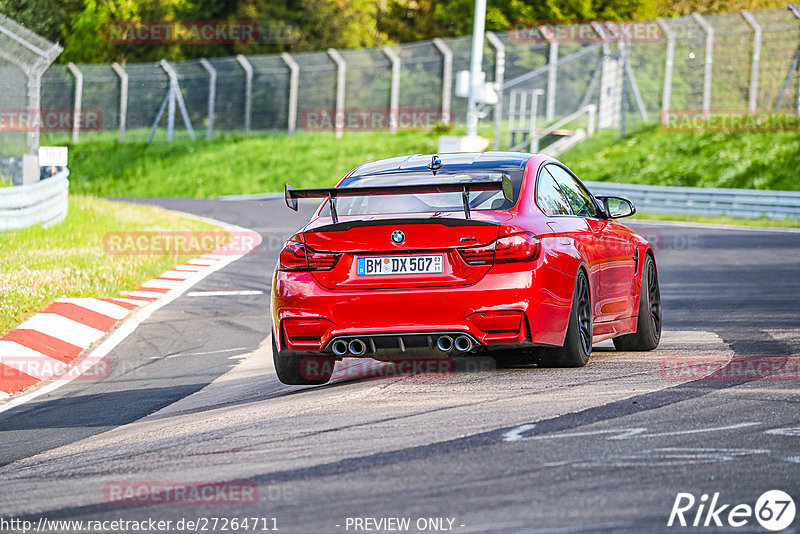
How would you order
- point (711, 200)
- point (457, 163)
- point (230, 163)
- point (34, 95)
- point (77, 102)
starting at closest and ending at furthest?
point (457, 163) → point (34, 95) → point (711, 200) → point (230, 163) → point (77, 102)

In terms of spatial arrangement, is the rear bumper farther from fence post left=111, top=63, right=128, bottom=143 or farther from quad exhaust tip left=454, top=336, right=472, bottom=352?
fence post left=111, top=63, right=128, bottom=143

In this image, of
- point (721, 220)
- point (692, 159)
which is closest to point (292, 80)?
point (692, 159)

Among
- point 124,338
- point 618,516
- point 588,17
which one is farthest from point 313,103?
point 618,516

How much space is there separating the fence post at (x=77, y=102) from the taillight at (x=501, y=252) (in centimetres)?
4434

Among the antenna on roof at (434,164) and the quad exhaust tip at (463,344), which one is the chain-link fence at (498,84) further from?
the quad exhaust tip at (463,344)

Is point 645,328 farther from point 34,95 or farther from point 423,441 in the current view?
point 34,95

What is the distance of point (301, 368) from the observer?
27.5 ft

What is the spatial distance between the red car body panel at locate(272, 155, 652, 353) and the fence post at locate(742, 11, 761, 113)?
90.9 ft

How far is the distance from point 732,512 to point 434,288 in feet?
10.5

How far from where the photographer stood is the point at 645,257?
9.93 m

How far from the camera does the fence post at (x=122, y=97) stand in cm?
4941

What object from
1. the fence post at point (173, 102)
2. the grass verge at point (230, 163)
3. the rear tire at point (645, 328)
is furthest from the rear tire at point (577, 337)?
the fence post at point (173, 102)

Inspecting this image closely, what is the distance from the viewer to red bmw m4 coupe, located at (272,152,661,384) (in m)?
7.59

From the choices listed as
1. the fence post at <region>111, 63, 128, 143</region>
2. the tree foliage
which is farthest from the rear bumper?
the tree foliage
